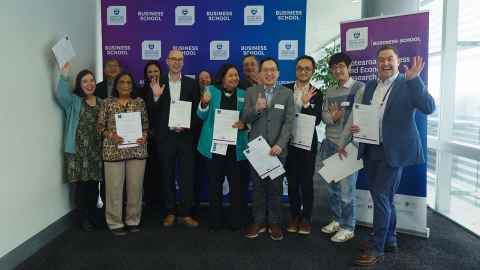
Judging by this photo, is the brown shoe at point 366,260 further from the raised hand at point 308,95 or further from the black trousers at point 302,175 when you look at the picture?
the raised hand at point 308,95

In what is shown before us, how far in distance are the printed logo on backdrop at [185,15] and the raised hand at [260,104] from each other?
166 centimetres

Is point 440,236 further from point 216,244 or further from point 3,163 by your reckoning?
point 3,163

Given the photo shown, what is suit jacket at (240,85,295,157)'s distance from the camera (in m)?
3.02

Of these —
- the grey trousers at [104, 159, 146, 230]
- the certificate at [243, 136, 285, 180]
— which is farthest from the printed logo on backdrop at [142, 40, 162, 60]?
the certificate at [243, 136, 285, 180]

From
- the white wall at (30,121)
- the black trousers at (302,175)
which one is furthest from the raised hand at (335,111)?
the white wall at (30,121)

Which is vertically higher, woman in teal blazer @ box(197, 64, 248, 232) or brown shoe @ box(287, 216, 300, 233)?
woman in teal blazer @ box(197, 64, 248, 232)

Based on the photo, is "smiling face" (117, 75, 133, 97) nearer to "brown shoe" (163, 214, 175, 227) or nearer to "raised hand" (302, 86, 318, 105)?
"brown shoe" (163, 214, 175, 227)

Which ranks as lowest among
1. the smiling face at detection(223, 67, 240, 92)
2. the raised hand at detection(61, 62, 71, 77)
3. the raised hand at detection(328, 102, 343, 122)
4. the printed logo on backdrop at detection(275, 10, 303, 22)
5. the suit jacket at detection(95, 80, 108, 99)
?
the raised hand at detection(328, 102, 343, 122)

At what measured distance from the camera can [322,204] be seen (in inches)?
173

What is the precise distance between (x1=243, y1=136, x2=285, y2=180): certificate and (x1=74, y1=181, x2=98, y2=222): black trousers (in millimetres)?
1614

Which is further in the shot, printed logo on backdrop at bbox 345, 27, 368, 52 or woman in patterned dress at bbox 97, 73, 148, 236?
printed logo on backdrop at bbox 345, 27, 368, 52

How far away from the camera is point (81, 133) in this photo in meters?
3.27

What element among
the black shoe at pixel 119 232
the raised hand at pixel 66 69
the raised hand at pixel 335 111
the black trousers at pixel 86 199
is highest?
the raised hand at pixel 66 69

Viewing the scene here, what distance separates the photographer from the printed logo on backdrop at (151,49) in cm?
411
